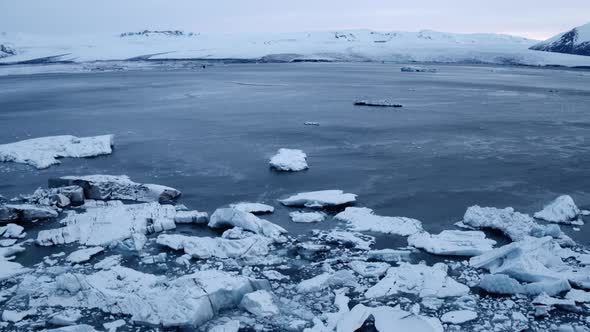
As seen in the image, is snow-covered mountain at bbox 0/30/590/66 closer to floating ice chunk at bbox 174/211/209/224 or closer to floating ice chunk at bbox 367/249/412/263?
floating ice chunk at bbox 367/249/412/263

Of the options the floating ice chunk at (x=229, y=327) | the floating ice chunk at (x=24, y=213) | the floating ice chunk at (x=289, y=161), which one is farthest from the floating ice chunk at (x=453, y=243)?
the floating ice chunk at (x=24, y=213)

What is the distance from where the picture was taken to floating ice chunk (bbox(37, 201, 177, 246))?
695cm

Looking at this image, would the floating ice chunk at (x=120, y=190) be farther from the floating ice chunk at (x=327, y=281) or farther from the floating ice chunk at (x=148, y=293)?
the floating ice chunk at (x=327, y=281)

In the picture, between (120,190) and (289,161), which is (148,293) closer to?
(120,190)

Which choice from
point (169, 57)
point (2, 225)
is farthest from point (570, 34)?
point (2, 225)

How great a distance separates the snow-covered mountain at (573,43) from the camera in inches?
2172

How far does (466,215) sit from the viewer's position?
7590 millimetres

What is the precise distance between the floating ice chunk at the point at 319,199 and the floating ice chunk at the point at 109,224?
Answer: 6.49 feet

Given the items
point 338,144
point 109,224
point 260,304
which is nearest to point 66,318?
point 260,304

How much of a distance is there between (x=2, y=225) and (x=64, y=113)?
1299cm

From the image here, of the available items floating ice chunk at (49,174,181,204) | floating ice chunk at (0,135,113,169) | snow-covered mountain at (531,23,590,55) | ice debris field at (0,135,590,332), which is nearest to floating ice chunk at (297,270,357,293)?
ice debris field at (0,135,590,332)

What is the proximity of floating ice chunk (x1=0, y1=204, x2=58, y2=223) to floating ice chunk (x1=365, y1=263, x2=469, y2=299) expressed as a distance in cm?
528

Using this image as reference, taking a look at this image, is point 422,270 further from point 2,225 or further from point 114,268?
point 2,225

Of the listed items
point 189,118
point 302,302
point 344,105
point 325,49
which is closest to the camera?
point 302,302
